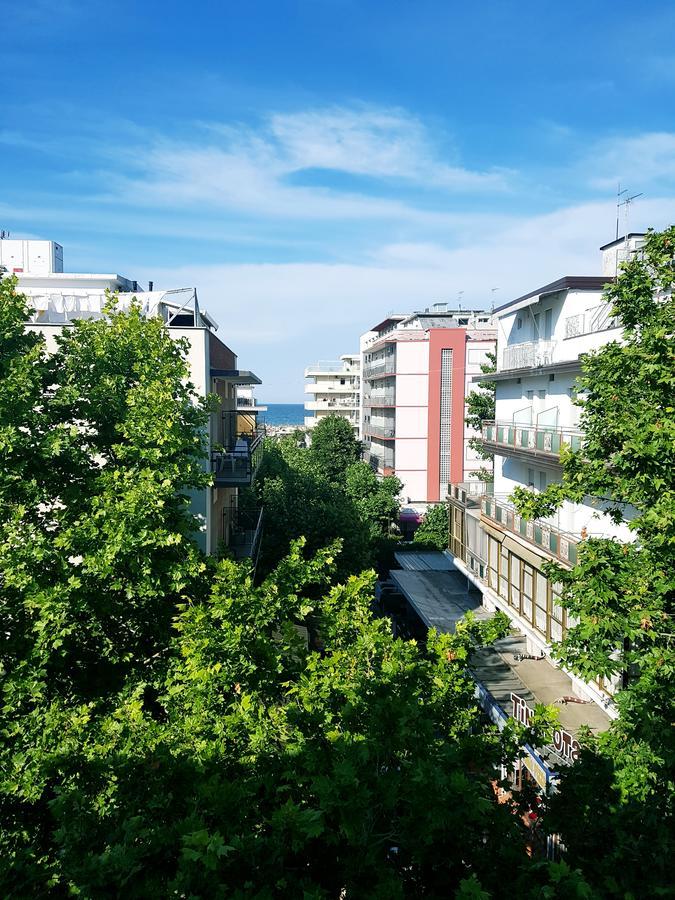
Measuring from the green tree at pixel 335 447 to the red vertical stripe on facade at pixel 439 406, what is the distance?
1000cm

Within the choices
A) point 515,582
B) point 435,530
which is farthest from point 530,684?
point 435,530

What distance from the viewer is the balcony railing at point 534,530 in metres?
16.3

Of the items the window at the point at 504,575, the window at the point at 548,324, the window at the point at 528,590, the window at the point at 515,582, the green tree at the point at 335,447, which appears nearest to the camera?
the window at the point at 528,590

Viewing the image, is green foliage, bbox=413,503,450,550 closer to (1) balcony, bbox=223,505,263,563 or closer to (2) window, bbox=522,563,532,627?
(1) balcony, bbox=223,505,263,563

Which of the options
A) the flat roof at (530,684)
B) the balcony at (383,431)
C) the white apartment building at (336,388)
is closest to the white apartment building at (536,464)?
the flat roof at (530,684)

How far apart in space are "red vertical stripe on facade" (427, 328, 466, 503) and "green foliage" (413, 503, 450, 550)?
625 cm

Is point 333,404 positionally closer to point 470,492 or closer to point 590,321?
point 470,492

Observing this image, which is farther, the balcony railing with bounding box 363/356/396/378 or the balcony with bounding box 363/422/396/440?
the balcony with bounding box 363/422/396/440

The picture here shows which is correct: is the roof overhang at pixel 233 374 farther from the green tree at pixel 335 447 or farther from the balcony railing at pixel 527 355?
the green tree at pixel 335 447

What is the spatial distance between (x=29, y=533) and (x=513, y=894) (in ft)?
27.0

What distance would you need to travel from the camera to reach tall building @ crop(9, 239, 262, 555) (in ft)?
55.1

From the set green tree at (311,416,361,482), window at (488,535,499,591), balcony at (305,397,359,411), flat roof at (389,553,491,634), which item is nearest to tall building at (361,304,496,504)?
green tree at (311,416,361,482)

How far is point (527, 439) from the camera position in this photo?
2055 cm

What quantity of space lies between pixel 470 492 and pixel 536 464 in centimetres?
507
